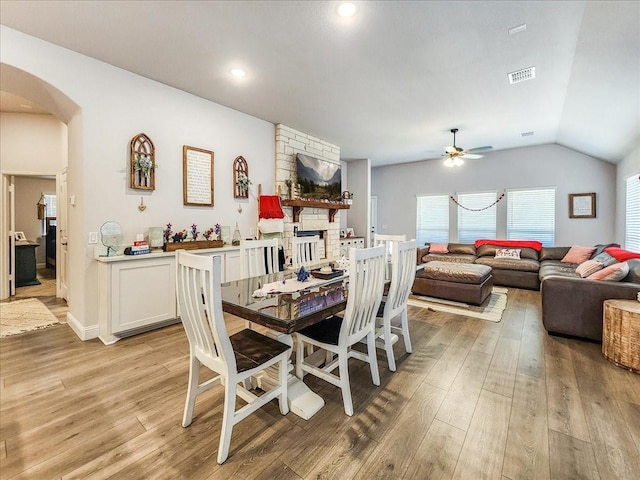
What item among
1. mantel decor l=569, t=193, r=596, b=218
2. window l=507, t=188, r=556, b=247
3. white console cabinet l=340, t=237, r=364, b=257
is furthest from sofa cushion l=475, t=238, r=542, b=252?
white console cabinet l=340, t=237, r=364, b=257

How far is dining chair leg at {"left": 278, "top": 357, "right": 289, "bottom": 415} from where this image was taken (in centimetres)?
188

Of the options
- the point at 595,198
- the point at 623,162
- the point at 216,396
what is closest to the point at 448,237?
the point at 595,198

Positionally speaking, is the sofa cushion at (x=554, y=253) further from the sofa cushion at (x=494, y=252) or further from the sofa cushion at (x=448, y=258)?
the sofa cushion at (x=448, y=258)

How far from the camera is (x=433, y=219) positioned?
789cm

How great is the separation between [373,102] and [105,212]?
3.51 meters

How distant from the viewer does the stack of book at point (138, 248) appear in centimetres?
315

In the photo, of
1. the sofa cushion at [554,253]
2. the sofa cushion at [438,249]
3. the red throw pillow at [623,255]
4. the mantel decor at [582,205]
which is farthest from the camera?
the sofa cushion at [438,249]

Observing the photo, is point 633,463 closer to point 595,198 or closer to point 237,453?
point 237,453

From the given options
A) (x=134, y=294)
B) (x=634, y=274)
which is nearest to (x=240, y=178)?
(x=134, y=294)

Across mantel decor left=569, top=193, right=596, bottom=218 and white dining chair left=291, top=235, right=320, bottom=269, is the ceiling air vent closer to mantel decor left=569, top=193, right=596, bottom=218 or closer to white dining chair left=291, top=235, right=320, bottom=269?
white dining chair left=291, top=235, right=320, bottom=269

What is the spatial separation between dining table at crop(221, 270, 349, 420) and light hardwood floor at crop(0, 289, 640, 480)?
0.45 ft

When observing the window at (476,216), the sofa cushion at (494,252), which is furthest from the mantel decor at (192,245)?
the window at (476,216)

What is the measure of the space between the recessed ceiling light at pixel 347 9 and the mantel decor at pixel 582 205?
248 inches

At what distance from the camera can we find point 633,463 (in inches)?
60.9
